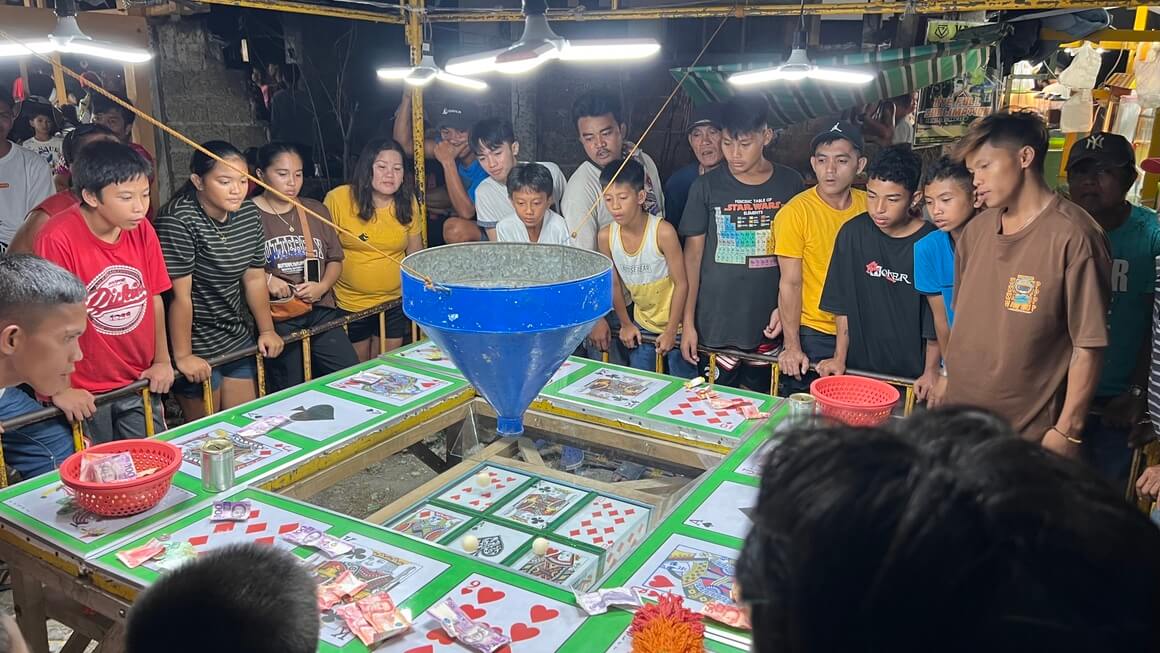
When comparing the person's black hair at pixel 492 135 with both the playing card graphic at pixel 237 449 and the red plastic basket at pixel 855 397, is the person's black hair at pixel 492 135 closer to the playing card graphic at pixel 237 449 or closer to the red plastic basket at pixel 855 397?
the playing card graphic at pixel 237 449

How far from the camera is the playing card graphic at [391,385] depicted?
3.42 metres

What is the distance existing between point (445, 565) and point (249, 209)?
2.69 meters

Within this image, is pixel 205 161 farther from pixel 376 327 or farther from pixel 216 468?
pixel 216 468

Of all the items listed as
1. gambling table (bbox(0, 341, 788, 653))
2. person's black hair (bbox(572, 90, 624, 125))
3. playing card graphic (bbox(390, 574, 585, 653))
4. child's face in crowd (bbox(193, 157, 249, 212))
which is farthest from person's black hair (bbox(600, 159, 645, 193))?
playing card graphic (bbox(390, 574, 585, 653))

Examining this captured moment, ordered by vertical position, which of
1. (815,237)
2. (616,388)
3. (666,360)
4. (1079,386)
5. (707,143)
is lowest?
(666,360)

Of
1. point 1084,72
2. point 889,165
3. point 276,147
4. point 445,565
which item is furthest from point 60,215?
point 1084,72

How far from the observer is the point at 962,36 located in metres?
6.11

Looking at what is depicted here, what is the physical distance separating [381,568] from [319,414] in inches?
46.6

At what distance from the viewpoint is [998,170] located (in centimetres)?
277

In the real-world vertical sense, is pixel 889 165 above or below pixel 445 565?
above

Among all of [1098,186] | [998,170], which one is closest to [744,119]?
[998,170]

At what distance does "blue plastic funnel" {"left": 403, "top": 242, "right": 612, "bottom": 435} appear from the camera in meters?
1.86

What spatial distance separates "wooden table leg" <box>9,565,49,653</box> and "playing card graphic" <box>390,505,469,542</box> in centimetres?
111

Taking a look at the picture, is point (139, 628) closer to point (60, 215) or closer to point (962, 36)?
point (60, 215)
